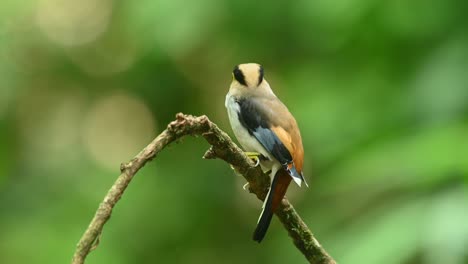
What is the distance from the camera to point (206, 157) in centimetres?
168

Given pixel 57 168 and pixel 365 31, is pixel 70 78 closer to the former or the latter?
pixel 57 168

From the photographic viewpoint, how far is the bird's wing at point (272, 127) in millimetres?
1949

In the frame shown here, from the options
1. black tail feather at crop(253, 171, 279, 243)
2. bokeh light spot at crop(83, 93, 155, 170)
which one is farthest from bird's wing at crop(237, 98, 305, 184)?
bokeh light spot at crop(83, 93, 155, 170)

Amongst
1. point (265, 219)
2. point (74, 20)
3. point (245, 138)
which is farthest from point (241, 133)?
point (74, 20)

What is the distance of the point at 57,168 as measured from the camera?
4402 mm

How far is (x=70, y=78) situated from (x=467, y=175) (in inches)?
103

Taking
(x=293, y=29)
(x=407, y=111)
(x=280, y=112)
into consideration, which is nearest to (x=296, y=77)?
(x=293, y=29)

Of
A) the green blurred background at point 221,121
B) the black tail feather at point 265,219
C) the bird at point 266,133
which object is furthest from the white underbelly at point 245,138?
the green blurred background at point 221,121

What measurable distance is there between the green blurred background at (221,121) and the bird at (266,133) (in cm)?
58

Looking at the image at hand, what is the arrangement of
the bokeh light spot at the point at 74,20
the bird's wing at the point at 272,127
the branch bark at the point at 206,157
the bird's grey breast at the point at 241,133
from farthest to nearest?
the bokeh light spot at the point at 74,20, the bird's grey breast at the point at 241,133, the bird's wing at the point at 272,127, the branch bark at the point at 206,157

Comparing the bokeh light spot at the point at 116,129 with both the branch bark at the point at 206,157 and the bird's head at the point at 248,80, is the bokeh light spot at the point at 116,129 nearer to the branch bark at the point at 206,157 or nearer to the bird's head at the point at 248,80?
the bird's head at the point at 248,80

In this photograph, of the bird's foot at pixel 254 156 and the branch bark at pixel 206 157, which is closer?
the branch bark at pixel 206 157

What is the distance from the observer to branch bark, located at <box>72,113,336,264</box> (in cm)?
125

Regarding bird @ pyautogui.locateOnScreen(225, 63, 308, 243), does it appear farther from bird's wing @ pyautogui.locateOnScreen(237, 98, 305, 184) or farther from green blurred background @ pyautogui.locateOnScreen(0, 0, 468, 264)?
green blurred background @ pyautogui.locateOnScreen(0, 0, 468, 264)
